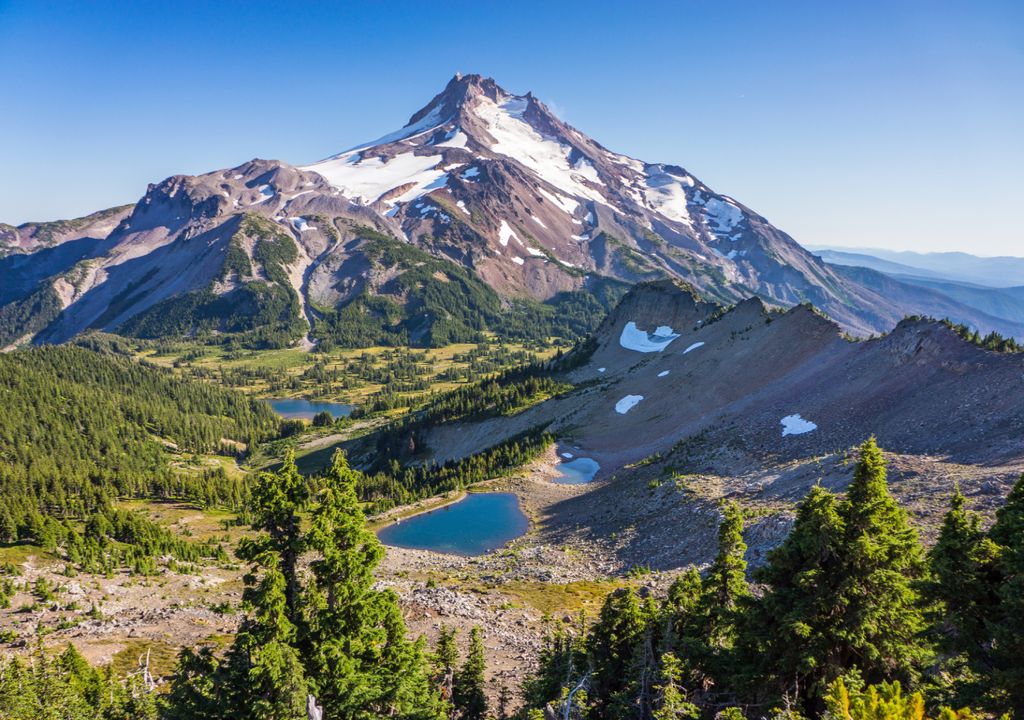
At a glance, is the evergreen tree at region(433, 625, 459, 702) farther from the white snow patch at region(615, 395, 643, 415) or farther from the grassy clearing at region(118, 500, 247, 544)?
the white snow patch at region(615, 395, 643, 415)

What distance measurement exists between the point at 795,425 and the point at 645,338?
199 feet

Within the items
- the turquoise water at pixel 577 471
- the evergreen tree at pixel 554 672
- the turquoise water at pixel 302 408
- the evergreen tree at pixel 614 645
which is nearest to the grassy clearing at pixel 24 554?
the evergreen tree at pixel 554 672

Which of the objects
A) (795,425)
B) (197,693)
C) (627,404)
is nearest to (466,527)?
(627,404)

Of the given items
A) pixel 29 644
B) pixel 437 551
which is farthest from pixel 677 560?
pixel 29 644

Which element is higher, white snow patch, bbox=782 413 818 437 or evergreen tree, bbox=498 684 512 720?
white snow patch, bbox=782 413 818 437

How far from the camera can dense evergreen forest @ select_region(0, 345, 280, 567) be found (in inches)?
2280

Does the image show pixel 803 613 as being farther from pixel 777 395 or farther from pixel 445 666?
pixel 777 395

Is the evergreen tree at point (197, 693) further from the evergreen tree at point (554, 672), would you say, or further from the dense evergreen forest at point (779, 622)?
the evergreen tree at point (554, 672)

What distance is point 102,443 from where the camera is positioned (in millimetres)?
125812

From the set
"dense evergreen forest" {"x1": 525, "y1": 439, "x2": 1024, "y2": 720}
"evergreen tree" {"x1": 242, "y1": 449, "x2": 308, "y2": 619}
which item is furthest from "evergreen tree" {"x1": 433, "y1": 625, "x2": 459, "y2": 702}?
"evergreen tree" {"x1": 242, "y1": 449, "x2": 308, "y2": 619}

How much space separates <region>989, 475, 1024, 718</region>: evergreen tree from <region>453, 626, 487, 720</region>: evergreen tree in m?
19.6

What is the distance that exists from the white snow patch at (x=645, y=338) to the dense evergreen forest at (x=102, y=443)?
7657 centimetres

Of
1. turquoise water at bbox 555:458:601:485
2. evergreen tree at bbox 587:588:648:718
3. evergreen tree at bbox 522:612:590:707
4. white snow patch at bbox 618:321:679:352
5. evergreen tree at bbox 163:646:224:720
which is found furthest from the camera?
white snow patch at bbox 618:321:679:352

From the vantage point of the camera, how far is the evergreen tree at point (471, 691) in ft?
85.2
